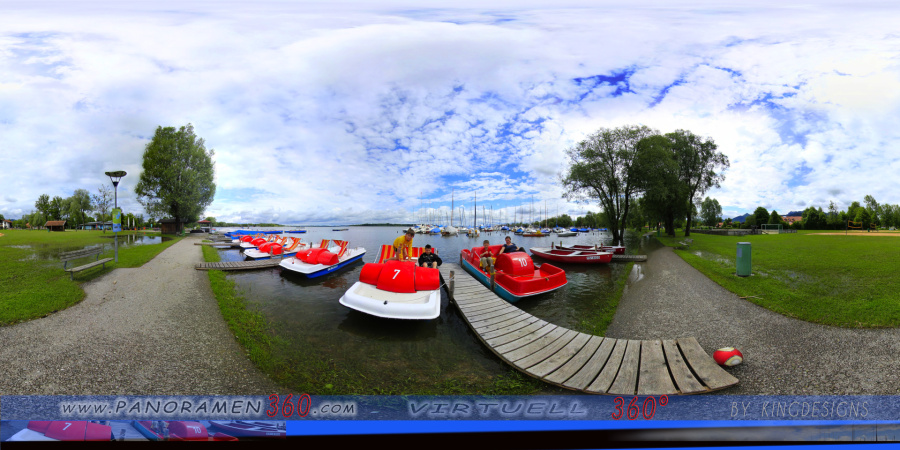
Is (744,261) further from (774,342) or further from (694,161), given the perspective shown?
(694,161)

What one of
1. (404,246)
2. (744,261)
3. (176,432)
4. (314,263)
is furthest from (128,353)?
(744,261)

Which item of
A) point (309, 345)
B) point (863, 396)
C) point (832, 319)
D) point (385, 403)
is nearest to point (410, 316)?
point (309, 345)

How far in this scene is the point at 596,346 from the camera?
342 centimetres

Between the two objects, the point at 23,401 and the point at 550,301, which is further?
the point at 550,301

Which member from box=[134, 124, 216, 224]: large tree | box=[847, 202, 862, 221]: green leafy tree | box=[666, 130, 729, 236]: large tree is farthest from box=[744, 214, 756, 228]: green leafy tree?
box=[134, 124, 216, 224]: large tree

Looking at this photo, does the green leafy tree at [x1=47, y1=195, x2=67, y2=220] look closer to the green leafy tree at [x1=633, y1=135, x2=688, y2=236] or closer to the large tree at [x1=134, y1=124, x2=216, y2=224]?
the large tree at [x1=134, y1=124, x2=216, y2=224]

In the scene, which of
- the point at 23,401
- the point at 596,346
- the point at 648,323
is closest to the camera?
the point at 23,401

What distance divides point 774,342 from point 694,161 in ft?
89.4

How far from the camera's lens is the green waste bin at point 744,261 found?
7.30 metres

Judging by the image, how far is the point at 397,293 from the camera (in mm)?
5156

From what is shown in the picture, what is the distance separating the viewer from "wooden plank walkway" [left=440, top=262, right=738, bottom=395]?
2605mm

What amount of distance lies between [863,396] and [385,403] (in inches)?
154

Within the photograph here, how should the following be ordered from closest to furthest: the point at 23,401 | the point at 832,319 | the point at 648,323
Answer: the point at 23,401 < the point at 832,319 < the point at 648,323

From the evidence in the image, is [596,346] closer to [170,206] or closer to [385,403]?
[385,403]
